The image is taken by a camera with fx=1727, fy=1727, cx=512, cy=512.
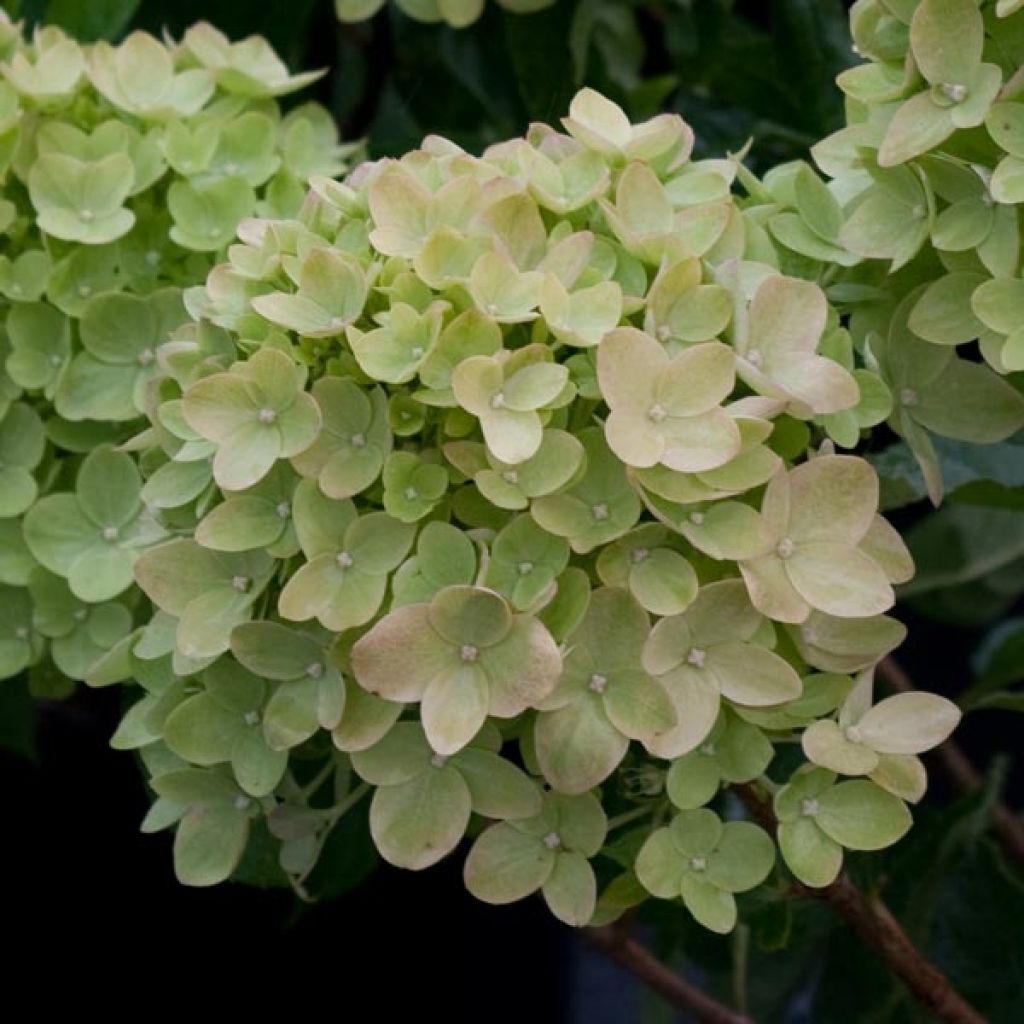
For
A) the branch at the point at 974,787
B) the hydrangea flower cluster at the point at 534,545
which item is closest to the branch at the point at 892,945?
the hydrangea flower cluster at the point at 534,545

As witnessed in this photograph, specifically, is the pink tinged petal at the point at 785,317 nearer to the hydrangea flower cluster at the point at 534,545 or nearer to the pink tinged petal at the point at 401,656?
the hydrangea flower cluster at the point at 534,545

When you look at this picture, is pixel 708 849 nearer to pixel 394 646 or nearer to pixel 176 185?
pixel 394 646

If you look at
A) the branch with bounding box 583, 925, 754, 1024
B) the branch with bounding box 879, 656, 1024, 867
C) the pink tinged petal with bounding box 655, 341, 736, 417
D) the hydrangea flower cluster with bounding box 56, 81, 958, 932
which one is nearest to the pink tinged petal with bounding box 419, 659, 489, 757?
the hydrangea flower cluster with bounding box 56, 81, 958, 932

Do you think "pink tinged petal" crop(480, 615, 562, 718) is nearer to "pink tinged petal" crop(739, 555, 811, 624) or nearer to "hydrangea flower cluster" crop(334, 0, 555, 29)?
"pink tinged petal" crop(739, 555, 811, 624)

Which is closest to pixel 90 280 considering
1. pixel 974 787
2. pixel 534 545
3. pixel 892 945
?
pixel 534 545

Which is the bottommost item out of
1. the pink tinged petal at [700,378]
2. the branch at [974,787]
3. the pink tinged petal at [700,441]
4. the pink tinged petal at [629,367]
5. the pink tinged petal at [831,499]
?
the branch at [974,787]

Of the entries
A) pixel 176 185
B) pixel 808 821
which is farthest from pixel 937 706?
pixel 176 185

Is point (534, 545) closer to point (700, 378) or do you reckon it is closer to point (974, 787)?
point (700, 378)
